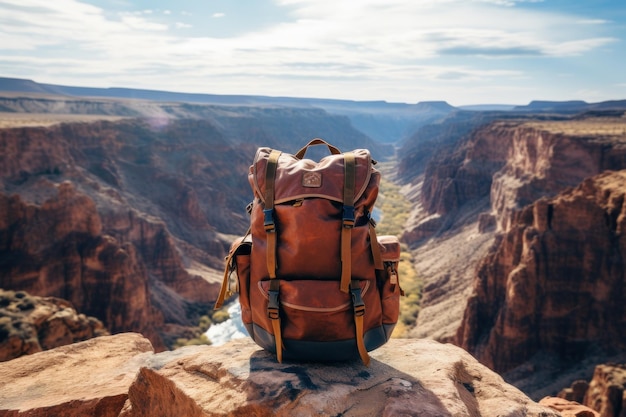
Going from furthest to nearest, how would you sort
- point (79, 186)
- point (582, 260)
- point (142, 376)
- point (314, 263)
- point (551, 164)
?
point (551, 164) → point (79, 186) → point (582, 260) → point (142, 376) → point (314, 263)

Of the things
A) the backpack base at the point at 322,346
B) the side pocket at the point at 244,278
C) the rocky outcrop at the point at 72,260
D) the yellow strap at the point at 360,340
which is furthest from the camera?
the rocky outcrop at the point at 72,260

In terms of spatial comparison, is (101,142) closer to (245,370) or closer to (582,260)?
(582,260)

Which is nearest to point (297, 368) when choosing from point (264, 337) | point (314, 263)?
point (264, 337)

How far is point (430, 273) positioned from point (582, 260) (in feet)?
106

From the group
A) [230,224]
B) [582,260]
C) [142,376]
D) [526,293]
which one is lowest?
[230,224]

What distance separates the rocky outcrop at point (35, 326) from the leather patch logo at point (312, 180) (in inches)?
602

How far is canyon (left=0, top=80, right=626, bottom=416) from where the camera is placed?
29.0 meters

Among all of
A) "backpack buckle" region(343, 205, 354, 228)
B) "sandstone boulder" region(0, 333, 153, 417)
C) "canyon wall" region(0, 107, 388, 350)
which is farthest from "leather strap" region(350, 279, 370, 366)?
"canyon wall" region(0, 107, 388, 350)

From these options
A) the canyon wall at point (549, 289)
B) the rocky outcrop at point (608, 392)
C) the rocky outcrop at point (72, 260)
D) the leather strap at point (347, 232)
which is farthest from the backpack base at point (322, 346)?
the rocky outcrop at point (72, 260)

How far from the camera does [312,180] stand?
4777 millimetres

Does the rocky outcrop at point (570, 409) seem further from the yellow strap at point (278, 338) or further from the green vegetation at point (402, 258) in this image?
the green vegetation at point (402, 258)

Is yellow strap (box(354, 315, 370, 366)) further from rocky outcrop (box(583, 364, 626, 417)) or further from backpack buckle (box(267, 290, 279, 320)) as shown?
rocky outcrop (box(583, 364, 626, 417))

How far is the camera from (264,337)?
16.7 feet

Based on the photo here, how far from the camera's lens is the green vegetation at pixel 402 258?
4664 cm
